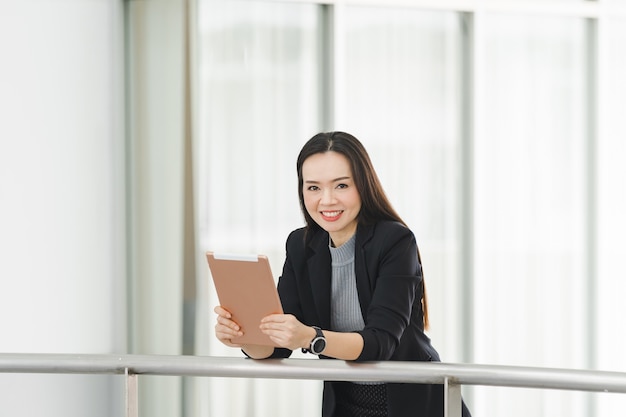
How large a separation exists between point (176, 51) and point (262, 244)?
952 millimetres

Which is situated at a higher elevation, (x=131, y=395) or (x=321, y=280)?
(x=321, y=280)

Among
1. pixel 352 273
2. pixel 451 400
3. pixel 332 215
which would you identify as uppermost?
pixel 332 215

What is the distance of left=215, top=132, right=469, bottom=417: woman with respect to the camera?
1.71 m

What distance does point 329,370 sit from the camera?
157 cm

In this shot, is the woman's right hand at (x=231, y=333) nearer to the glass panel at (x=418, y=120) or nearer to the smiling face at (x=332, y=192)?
the smiling face at (x=332, y=192)

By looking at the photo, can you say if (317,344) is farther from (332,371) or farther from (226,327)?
(226,327)

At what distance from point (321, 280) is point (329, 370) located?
26cm

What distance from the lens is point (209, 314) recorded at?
3.82 m
